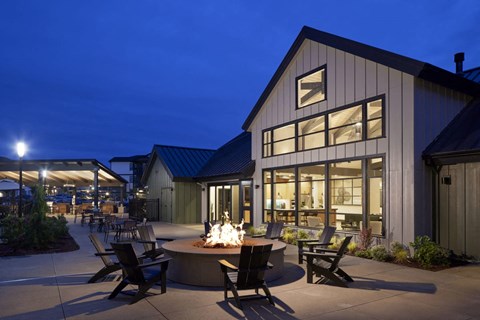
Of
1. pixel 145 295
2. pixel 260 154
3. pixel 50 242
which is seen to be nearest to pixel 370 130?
pixel 260 154

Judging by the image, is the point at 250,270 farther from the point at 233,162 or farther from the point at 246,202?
the point at 233,162

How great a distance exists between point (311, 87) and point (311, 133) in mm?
1720

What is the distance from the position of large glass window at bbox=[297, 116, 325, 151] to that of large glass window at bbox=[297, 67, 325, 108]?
704 millimetres

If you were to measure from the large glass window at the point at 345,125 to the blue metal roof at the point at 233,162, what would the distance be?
201 inches

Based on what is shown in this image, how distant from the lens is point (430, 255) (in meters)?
9.09

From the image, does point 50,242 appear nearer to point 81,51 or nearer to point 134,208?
point 134,208

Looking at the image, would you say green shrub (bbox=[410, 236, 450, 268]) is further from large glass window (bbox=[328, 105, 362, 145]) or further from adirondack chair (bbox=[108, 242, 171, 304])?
adirondack chair (bbox=[108, 242, 171, 304])

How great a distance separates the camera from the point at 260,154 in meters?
16.8

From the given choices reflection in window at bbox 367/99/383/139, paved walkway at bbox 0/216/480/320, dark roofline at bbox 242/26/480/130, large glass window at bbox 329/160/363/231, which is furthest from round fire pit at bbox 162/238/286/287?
dark roofline at bbox 242/26/480/130

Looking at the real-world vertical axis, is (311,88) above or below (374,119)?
above

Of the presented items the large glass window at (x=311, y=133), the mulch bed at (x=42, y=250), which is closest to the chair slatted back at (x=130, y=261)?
the mulch bed at (x=42, y=250)

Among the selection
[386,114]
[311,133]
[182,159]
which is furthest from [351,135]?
[182,159]

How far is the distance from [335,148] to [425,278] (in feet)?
18.3

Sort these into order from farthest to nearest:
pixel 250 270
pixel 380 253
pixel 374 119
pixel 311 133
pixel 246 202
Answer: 1. pixel 246 202
2. pixel 311 133
3. pixel 374 119
4. pixel 380 253
5. pixel 250 270
